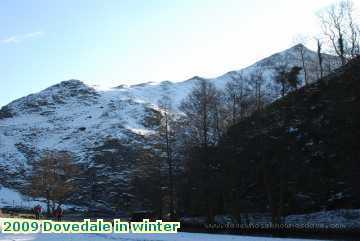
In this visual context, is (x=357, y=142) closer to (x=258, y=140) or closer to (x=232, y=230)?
(x=258, y=140)

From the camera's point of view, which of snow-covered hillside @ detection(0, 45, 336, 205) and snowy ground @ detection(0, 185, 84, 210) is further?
snow-covered hillside @ detection(0, 45, 336, 205)

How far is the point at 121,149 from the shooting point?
99.8m

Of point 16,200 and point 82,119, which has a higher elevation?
point 82,119

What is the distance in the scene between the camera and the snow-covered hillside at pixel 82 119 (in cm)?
10031

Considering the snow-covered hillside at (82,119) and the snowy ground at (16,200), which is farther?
the snow-covered hillside at (82,119)

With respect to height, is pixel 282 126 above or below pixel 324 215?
above

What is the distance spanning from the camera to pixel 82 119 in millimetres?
125250

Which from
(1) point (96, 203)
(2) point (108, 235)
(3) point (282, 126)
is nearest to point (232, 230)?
(2) point (108, 235)

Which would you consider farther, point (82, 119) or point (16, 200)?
point (82, 119)

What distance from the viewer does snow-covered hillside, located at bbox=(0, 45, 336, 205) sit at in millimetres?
100312

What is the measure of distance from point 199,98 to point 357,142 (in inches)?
611

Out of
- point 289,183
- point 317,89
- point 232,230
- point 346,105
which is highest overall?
point 317,89

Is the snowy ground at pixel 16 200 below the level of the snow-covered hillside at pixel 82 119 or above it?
below

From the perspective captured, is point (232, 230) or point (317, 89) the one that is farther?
point (317, 89)
